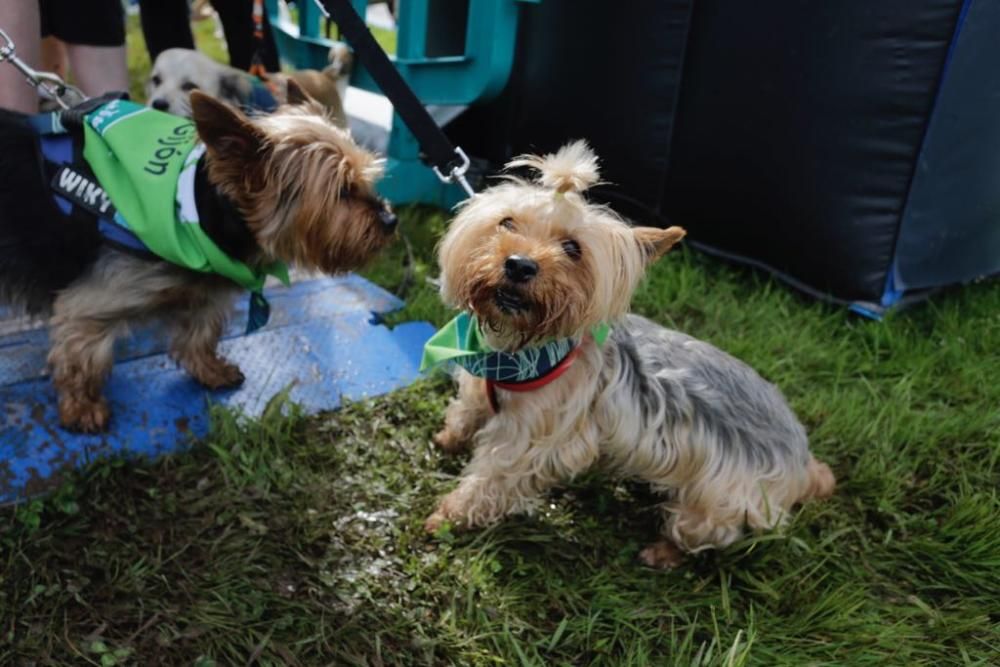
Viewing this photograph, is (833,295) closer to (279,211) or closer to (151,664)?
(279,211)

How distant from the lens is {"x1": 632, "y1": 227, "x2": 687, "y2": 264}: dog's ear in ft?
7.38

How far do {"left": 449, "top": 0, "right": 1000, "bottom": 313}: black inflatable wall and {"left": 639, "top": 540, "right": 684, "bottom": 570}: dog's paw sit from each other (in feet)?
6.65

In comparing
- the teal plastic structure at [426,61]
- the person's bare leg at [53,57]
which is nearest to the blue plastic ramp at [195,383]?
the teal plastic structure at [426,61]

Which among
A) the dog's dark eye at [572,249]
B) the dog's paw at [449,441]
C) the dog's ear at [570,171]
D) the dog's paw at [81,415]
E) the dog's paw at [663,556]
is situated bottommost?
the dog's paw at [663,556]

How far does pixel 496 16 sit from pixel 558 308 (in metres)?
2.52

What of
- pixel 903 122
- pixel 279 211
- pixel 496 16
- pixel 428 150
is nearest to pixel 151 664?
pixel 279 211

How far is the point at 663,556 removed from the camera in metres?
2.71

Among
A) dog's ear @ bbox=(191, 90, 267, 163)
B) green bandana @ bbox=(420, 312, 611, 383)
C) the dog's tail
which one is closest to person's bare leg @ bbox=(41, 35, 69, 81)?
dog's ear @ bbox=(191, 90, 267, 163)

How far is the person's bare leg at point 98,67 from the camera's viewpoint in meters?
3.83

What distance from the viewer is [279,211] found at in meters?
2.71

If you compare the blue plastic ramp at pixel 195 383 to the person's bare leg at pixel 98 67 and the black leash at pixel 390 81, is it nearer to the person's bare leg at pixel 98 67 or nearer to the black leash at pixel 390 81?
the black leash at pixel 390 81

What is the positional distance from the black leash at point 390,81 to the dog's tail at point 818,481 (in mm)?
1549

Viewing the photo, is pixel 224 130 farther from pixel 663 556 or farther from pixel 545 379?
pixel 663 556

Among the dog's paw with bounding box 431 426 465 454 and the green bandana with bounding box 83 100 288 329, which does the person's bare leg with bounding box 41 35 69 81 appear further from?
the dog's paw with bounding box 431 426 465 454
